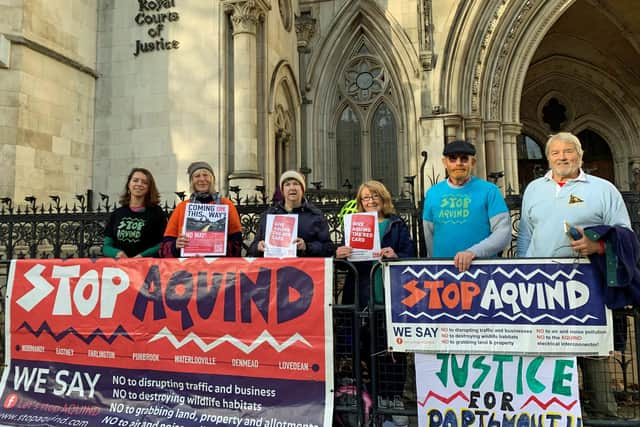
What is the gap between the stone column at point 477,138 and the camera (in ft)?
45.3

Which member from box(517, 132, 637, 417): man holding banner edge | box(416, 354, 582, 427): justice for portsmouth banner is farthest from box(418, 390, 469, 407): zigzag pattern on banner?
box(517, 132, 637, 417): man holding banner edge

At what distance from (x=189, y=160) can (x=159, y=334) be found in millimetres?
6978

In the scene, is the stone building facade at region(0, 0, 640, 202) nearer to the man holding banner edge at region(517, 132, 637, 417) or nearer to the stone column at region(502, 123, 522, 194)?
the stone column at region(502, 123, 522, 194)

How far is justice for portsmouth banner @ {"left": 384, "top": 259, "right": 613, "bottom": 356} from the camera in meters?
3.42

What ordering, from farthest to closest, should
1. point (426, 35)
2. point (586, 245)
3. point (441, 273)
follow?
point (426, 35) → point (441, 273) → point (586, 245)

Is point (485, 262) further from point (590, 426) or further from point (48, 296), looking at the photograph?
point (48, 296)

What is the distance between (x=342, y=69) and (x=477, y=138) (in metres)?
4.81

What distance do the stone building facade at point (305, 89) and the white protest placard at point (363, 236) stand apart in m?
4.22

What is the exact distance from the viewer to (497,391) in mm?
3480

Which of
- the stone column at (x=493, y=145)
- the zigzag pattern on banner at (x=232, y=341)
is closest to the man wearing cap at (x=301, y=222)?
the zigzag pattern on banner at (x=232, y=341)

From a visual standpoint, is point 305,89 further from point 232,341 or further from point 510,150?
point 232,341

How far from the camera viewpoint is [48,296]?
4395mm

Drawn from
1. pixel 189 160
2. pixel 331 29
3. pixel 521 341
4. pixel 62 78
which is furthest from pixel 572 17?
pixel 521 341

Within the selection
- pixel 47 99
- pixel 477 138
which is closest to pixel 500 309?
pixel 47 99
